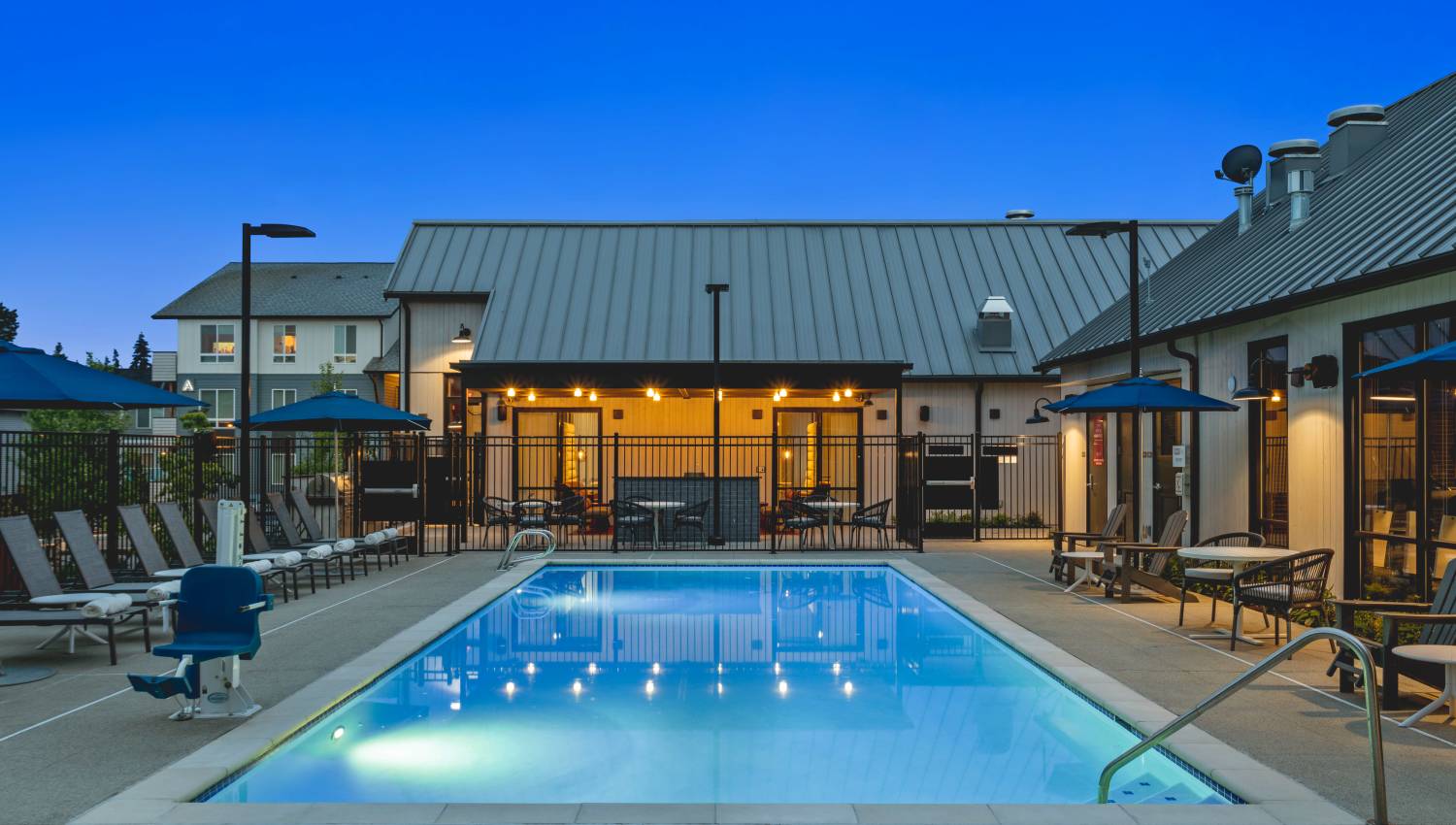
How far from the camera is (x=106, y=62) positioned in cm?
2958

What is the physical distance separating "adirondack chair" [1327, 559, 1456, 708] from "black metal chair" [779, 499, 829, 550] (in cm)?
1020

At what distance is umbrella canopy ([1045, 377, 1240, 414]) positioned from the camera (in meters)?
11.1

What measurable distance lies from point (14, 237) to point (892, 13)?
4525cm

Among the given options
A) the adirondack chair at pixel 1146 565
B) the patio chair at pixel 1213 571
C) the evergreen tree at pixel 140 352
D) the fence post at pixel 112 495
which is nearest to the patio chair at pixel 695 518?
the adirondack chair at pixel 1146 565

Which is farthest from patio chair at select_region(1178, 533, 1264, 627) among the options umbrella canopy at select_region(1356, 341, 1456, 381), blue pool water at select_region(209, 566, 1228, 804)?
umbrella canopy at select_region(1356, 341, 1456, 381)

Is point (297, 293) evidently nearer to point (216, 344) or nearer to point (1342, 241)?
point (216, 344)

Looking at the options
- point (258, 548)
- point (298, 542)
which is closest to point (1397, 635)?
point (258, 548)

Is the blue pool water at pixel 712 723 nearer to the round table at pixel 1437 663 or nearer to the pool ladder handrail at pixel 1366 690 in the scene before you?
the pool ladder handrail at pixel 1366 690

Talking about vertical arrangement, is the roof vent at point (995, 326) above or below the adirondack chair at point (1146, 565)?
above

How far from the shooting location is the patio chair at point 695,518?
17.3 m

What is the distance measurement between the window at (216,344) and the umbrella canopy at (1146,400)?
40.4 m

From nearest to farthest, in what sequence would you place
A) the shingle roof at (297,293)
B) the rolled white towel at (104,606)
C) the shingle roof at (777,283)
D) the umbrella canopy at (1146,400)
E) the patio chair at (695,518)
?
the rolled white towel at (104,606) < the umbrella canopy at (1146,400) < the patio chair at (695,518) < the shingle roof at (777,283) < the shingle roof at (297,293)

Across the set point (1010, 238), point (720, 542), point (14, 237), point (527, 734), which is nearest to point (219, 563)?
point (527, 734)

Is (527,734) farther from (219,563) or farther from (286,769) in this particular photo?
(219,563)
